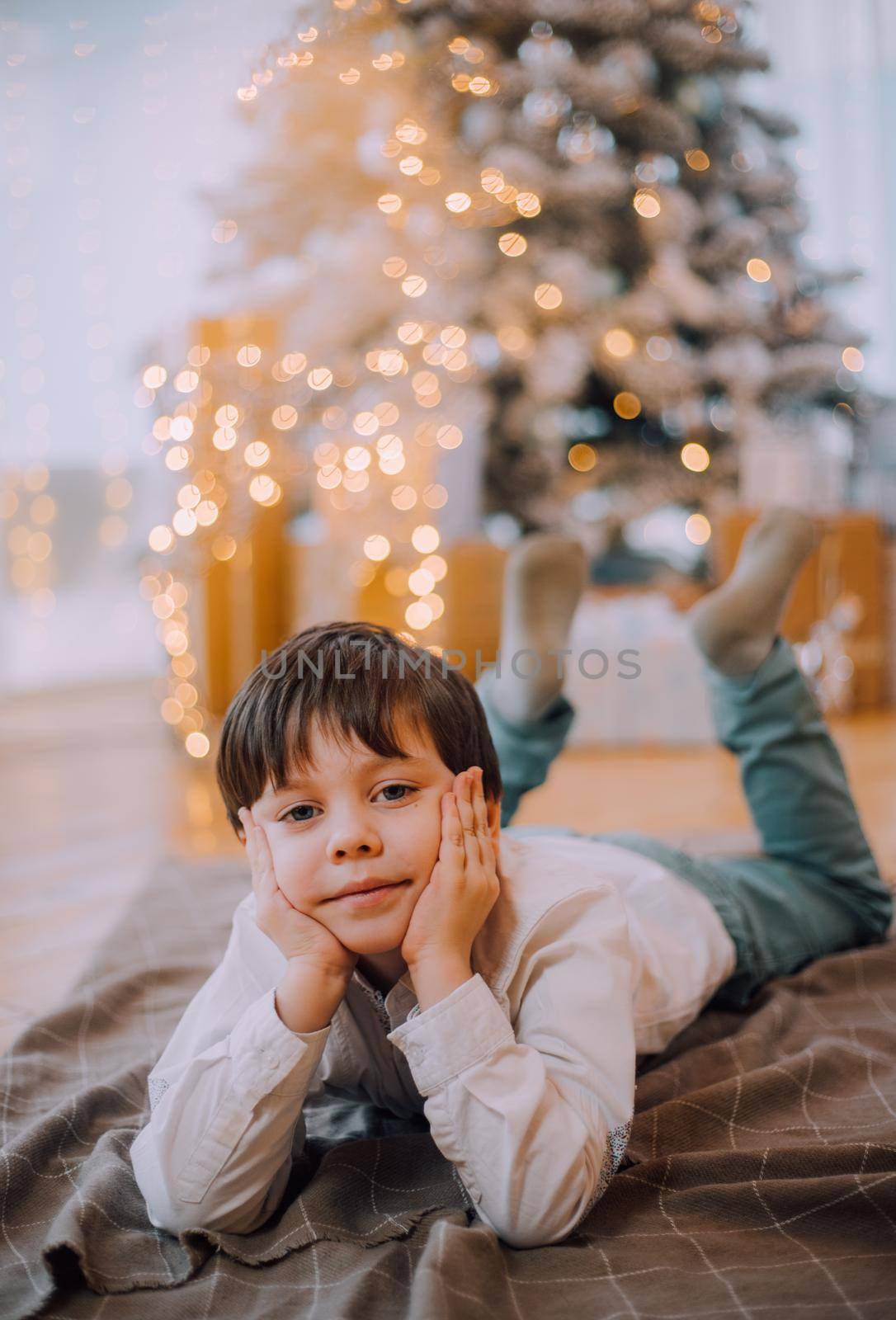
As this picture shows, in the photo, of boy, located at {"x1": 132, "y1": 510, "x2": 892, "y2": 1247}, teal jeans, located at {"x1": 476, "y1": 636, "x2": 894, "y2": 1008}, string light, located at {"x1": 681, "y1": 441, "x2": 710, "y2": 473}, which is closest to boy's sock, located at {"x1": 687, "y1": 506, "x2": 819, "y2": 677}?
teal jeans, located at {"x1": 476, "y1": 636, "x2": 894, "y2": 1008}

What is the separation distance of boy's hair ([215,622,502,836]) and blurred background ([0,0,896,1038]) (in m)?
1.36

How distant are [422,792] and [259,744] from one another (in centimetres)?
10

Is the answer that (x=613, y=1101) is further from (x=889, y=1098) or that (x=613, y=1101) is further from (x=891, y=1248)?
(x=889, y=1098)

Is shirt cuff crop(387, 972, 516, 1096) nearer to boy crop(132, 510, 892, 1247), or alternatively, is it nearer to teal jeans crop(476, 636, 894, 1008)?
boy crop(132, 510, 892, 1247)

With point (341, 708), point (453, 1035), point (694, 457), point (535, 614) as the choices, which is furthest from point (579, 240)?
point (453, 1035)

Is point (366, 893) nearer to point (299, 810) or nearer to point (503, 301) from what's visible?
point (299, 810)

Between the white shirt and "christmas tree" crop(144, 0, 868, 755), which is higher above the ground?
"christmas tree" crop(144, 0, 868, 755)

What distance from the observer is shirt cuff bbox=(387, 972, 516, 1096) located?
586 mm

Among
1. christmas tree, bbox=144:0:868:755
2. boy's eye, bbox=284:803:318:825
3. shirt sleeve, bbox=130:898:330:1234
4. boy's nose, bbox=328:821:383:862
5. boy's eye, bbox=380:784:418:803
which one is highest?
christmas tree, bbox=144:0:868:755

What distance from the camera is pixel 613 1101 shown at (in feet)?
1.99

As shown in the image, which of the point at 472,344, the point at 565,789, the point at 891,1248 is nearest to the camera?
the point at 891,1248

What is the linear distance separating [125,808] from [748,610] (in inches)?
50.6

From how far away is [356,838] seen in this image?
61 cm

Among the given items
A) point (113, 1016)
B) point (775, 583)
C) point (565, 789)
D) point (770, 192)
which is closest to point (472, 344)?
point (770, 192)
